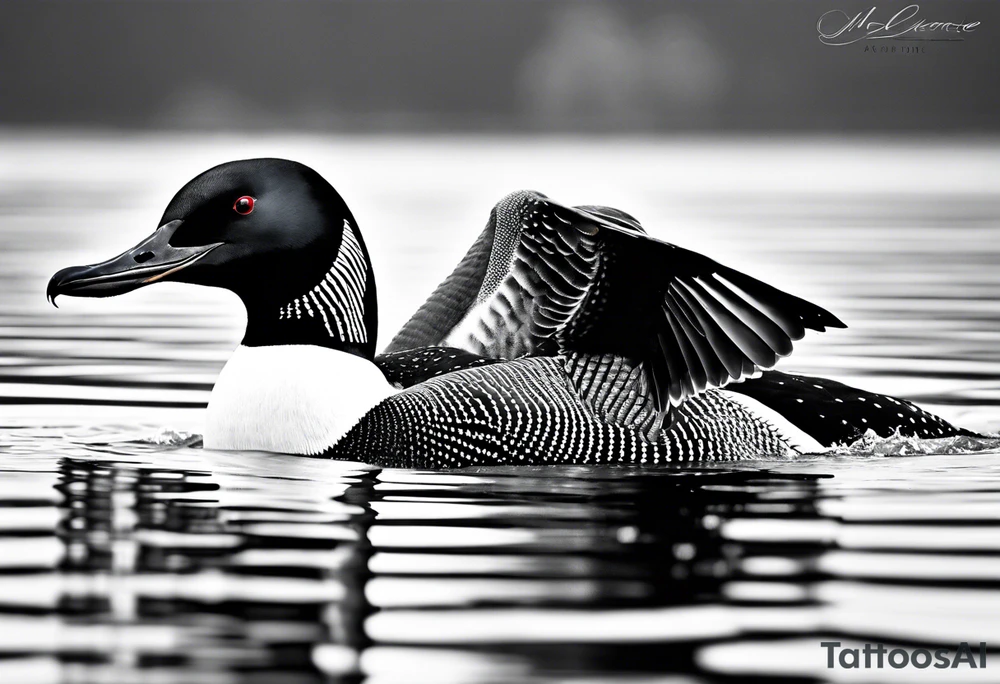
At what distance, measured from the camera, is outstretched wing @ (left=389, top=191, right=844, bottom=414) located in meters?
6.82

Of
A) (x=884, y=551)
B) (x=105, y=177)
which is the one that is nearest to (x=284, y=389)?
(x=884, y=551)

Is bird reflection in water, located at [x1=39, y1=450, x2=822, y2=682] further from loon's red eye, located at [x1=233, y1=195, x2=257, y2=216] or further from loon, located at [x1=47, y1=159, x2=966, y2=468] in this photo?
loon's red eye, located at [x1=233, y1=195, x2=257, y2=216]

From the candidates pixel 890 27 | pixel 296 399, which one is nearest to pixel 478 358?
pixel 296 399

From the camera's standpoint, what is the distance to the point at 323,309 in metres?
7.10

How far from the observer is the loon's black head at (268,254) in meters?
6.95

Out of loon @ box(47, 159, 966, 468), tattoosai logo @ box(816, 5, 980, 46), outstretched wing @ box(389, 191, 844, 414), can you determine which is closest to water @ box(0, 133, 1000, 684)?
loon @ box(47, 159, 966, 468)

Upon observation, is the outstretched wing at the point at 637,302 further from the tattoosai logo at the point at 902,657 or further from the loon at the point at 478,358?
the tattoosai logo at the point at 902,657

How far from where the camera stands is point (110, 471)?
6.74 metres

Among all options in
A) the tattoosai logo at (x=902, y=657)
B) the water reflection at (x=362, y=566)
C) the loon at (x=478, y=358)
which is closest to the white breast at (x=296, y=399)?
the loon at (x=478, y=358)

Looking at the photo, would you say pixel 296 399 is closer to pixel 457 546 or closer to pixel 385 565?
pixel 457 546

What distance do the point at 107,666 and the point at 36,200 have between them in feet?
78.0

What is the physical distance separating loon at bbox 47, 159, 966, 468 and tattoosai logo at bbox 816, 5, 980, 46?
2033 inches

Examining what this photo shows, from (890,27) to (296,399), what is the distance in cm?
5970

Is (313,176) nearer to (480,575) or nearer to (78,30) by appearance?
(480,575)
